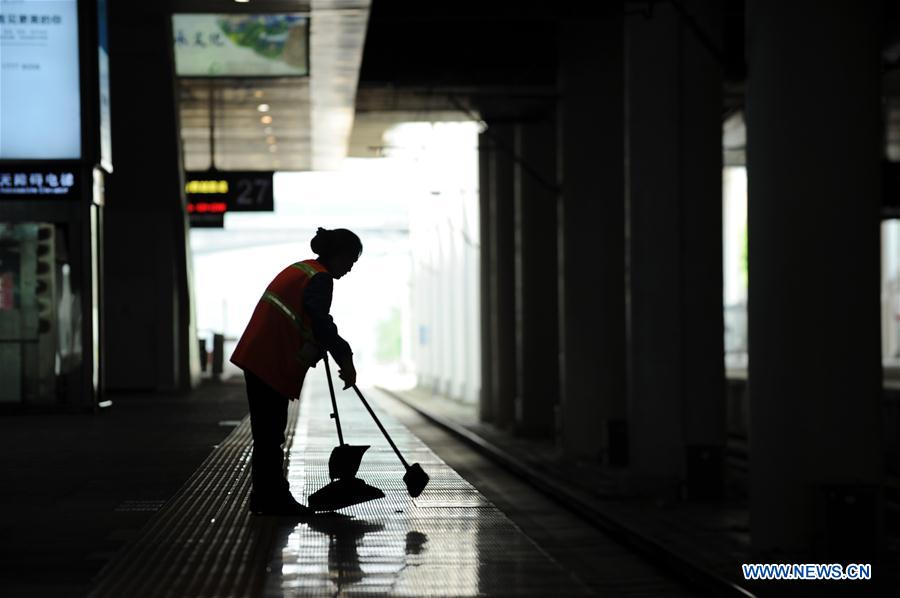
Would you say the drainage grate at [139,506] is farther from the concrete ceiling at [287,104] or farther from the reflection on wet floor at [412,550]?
the concrete ceiling at [287,104]

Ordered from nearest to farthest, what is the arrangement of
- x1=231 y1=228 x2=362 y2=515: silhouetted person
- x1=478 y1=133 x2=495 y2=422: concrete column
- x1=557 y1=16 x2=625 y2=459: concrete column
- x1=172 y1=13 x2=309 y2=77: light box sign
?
1. x1=231 y1=228 x2=362 y2=515: silhouetted person
2. x1=557 y1=16 x2=625 y2=459: concrete column
3. x1=172 y1=13 x2=309 y2=77: light box sign
4. x1=478 y1=133 x2=495 y2=422: concrete column

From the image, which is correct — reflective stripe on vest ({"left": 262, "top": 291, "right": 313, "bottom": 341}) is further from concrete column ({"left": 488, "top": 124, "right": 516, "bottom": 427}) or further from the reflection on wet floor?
concrete column ({"left": 488, "top": 124, "right": 516, "bottom": 427})

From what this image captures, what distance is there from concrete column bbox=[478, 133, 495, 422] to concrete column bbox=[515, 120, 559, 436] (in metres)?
4.89

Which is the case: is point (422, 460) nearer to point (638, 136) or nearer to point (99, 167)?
point (638, 136)

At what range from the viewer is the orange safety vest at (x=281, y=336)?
7.73 meters

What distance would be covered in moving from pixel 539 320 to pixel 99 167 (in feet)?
31.8

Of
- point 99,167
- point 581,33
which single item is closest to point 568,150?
point 581,33

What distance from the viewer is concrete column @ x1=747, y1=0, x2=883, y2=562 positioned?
10.9 metres

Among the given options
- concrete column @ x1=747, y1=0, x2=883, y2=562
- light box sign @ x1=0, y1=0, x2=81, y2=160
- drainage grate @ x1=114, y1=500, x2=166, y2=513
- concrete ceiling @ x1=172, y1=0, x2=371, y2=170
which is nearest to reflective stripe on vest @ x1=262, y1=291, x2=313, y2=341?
drainage grate @ x1=114, y1=500, x2=166, y2=513

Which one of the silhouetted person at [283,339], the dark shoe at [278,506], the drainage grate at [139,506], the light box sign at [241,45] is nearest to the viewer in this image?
the silhouetted person at [283,339]

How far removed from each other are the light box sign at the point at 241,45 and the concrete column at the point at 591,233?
15.0ft

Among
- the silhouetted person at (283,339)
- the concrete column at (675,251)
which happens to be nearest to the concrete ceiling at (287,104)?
the concrete column at (675,251)

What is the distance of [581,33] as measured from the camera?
21250mm

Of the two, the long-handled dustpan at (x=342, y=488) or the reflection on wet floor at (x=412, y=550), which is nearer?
the reflection on wet floor at (x=412, y=550)
